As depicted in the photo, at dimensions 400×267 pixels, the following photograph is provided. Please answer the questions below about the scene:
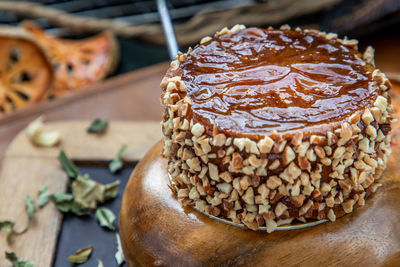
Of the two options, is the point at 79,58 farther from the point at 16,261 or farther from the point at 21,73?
the point at 16,261

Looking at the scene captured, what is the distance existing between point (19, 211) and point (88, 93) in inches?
24.4

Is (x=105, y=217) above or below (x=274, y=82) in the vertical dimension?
below

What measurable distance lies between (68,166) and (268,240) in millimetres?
776

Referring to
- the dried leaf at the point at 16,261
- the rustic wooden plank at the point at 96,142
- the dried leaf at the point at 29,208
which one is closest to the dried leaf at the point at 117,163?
the rustic wooden plank at the point at 96,142

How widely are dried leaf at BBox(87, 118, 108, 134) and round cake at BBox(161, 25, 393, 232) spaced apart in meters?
0.64

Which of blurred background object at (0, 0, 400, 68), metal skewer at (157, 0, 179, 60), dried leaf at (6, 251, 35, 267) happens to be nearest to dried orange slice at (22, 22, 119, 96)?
blurred background object at (0, 0, 400, 68)

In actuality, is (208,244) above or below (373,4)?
below

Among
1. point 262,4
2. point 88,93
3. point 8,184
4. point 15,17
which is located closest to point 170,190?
point 8,184

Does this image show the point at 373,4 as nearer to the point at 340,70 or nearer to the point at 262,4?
the point at 262,4

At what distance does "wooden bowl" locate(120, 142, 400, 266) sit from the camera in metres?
0.97

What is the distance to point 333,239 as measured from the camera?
0.97 m

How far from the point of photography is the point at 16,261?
125cm

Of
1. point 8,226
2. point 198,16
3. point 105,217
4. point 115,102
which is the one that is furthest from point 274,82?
point 198,16

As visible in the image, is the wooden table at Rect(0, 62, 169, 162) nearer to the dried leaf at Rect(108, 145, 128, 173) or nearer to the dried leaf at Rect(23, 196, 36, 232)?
the dried leaf at Rect(108, 145, 128, 173)
